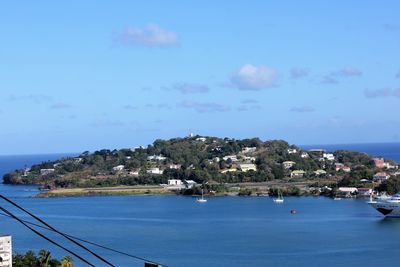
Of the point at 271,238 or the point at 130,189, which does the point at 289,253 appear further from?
the point at 130,189

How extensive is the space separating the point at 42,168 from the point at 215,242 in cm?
3043

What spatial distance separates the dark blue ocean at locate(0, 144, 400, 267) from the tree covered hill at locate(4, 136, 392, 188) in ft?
24.0

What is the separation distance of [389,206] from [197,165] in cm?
1815

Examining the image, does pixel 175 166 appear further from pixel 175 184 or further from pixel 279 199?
pixel 279 199

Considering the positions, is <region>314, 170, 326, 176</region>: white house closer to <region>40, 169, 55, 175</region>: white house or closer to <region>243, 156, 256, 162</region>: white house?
<region>243, 156, 256, 162</region>: white house

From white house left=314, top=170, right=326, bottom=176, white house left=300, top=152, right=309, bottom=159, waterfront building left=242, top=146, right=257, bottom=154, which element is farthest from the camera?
waterfront building left=242, top=146, right=257, bottom=154

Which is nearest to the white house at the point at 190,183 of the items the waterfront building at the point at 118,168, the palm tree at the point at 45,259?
the waterfront building at the point at 118,168

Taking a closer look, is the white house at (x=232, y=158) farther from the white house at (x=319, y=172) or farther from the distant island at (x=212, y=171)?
the white house at (x=319, y=172)

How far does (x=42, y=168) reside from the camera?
4519 centimetres

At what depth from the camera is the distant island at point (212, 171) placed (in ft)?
109

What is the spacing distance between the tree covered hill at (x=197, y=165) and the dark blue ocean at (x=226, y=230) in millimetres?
7301

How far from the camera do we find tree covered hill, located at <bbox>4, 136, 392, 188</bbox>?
37.4 meters

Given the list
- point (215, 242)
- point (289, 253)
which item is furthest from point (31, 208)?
point (289, 253)

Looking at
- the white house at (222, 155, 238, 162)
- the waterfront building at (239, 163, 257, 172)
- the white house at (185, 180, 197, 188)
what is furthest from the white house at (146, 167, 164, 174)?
the waterfront building at (239, 163, 257, 172)
